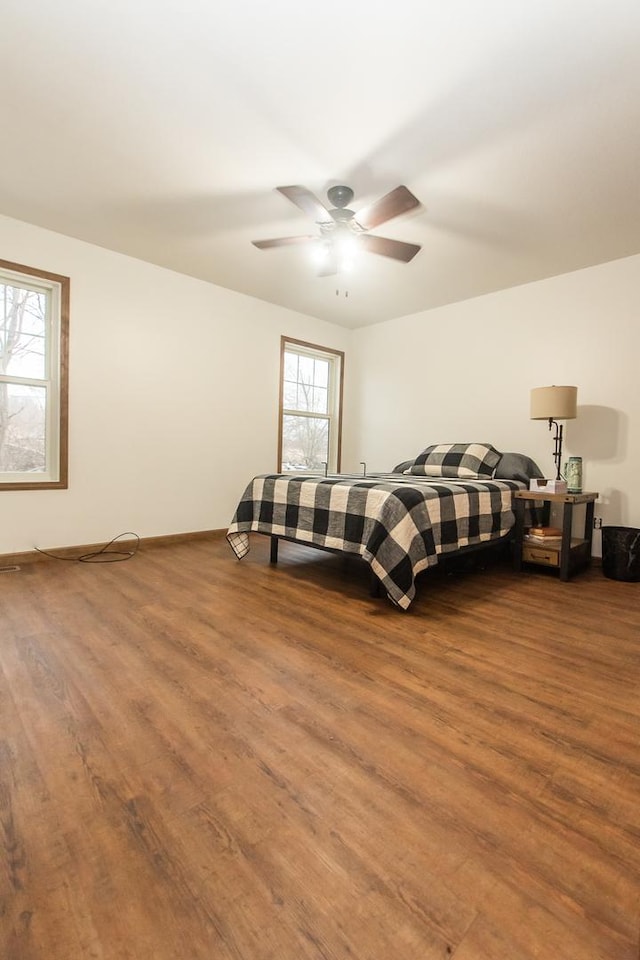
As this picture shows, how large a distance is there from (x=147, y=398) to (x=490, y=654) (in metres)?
3.27

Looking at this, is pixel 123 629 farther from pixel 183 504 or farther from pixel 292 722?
pixel 183 504

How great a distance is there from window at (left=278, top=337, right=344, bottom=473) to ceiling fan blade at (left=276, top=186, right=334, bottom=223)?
2.43m

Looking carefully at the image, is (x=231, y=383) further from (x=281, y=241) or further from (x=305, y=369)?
(x=281, y=241)

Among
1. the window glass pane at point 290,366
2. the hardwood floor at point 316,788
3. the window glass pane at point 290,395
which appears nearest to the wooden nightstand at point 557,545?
the hardwood floor at point 316,788

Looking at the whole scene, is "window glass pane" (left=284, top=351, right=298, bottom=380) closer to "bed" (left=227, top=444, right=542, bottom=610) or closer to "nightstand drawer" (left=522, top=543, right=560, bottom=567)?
"bed" (left=227, top=444, right=542, bottom=610)

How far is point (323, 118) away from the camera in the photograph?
81.3 inches

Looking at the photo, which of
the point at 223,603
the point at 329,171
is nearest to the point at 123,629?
the point at 223,603

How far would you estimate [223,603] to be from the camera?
2.42 m

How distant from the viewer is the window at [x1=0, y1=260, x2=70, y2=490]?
10.4ft

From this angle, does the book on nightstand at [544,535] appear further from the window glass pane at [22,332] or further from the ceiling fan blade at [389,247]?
the window glass pane at [22,332]

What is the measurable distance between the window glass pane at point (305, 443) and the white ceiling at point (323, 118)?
2045 millimetres

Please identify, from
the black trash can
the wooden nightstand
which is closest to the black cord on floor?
the wooden nightstand

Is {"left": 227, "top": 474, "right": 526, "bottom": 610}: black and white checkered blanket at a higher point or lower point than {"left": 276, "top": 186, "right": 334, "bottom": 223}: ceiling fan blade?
lower

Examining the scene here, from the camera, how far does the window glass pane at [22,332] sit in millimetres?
3164
